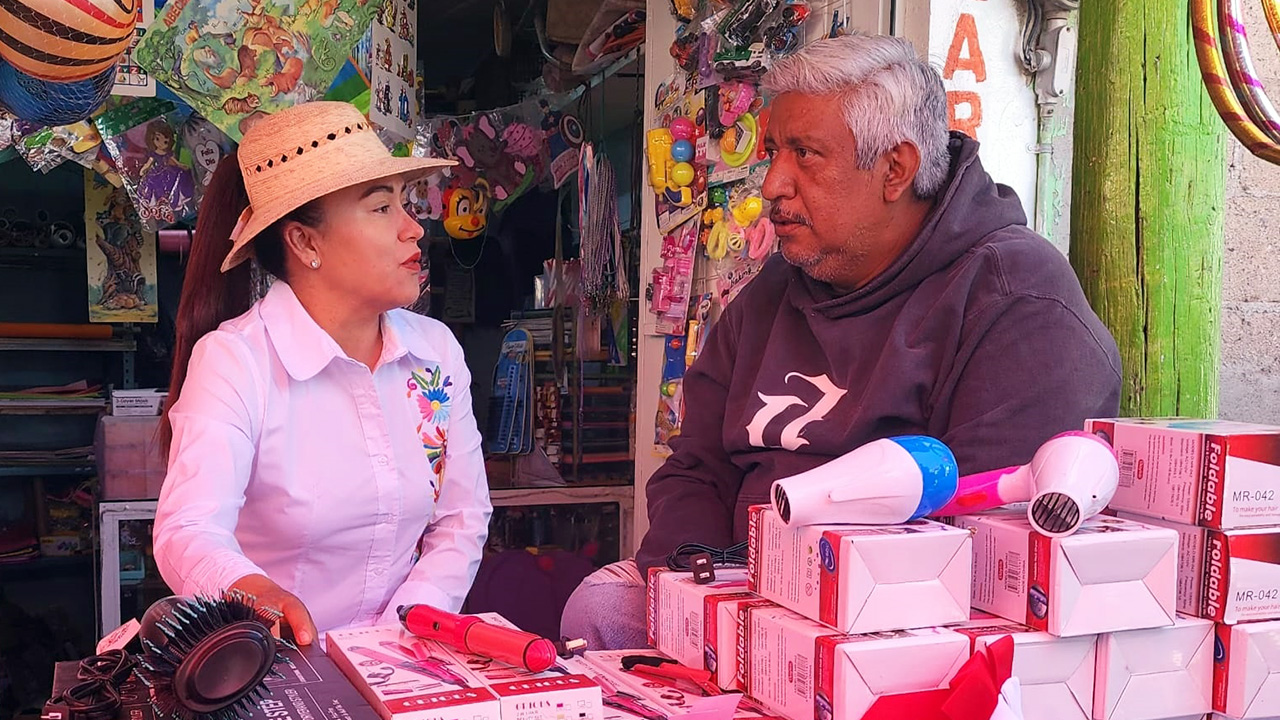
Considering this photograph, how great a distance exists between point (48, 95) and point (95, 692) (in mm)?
1944

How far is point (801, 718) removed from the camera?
46.1 inches

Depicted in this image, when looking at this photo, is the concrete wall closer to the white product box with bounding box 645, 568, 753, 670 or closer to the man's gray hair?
the man's gray hair

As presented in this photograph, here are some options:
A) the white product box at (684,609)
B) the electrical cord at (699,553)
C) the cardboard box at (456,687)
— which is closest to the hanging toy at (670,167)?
the electrical cord at (699,553)

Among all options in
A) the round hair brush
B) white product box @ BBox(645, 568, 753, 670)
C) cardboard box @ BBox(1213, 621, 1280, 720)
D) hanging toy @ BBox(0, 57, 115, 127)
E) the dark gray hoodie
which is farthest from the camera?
hanging toy @ BBox(0, 57, 115, 127)

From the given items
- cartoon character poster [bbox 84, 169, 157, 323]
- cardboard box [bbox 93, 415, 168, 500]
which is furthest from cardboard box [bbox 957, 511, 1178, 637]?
cartoon character poster [bbox 84, 169, 157, 323]

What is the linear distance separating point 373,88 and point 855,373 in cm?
235

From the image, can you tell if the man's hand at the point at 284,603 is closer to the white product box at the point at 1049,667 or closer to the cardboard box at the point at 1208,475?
the white product box at the point at 1049,667

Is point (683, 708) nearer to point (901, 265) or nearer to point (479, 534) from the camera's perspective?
point (901, 265)

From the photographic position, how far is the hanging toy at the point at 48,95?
249cm

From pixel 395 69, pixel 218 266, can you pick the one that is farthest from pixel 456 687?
pixel 395 69

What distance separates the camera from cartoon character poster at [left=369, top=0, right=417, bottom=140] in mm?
3648

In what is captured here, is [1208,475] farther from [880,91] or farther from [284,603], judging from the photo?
[284,603]

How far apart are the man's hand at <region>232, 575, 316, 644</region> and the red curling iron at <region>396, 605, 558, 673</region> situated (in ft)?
0.71

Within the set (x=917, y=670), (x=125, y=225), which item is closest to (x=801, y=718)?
(x=917, y=670)
